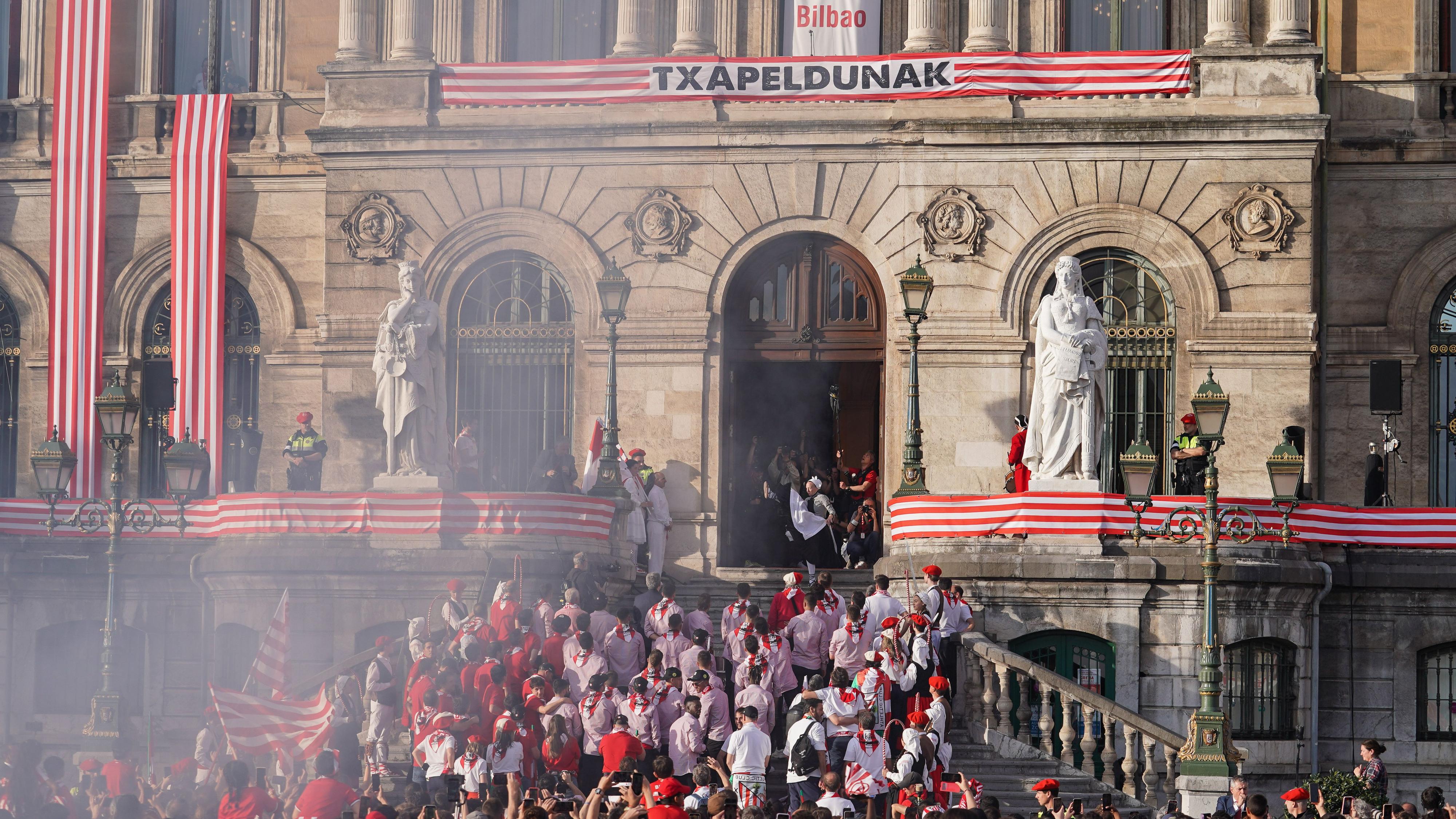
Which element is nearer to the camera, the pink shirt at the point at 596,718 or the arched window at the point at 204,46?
the pink shirt at the point at 596,718

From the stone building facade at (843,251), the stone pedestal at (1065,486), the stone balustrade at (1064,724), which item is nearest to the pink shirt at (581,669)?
the stone balustrade at (1064,724)

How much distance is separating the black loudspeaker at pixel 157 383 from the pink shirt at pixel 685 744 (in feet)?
60.0

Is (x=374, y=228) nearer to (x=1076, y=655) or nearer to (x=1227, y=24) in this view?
(x=1227, y=24)

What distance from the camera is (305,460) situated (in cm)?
3534

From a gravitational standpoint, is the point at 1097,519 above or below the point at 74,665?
above

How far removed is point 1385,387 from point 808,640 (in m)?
14.3

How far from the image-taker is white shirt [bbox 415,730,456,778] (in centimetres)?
2381

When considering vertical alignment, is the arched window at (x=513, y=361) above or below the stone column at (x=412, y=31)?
below

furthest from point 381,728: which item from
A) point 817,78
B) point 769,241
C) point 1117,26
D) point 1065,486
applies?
point 1117,26

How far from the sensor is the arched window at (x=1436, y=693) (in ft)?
108

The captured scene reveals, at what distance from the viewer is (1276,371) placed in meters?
36.1

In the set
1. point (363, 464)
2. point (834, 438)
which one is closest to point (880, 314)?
point (834, 438)

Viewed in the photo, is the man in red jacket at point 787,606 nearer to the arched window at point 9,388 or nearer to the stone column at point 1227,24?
the stone column at point 1227,24

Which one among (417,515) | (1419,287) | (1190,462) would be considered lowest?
(417,515)
